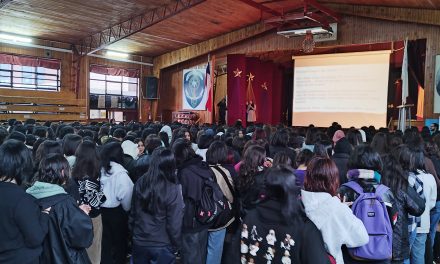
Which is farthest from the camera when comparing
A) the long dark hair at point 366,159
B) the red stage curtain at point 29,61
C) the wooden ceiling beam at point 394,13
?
the red stage curtain at point 29,61

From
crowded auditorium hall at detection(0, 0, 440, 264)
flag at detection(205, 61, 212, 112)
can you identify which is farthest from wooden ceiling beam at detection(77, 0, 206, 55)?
flag at detection(205, 61, 212, 112)

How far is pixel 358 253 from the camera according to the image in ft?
6.82

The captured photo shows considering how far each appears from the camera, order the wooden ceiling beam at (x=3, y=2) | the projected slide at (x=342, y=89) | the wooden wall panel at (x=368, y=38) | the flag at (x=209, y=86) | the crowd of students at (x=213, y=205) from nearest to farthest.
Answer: the crowd of students at (x=213, y=205) → the wooden ceiling beam at (x=3, y=2) → the wooden wall panel at (x=368, y=38) → the projected slide at (x=342, y=89) → the flag at (x=209, y=86)

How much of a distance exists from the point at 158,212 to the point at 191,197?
35cm

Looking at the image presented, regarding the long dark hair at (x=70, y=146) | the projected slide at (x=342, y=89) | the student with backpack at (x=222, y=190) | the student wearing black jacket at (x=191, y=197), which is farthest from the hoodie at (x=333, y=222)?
the projected slide at (x=342, y=89)

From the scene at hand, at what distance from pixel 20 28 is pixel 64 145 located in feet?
34.5

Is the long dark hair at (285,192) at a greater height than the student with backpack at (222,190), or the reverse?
the long dark hair at (285,192)

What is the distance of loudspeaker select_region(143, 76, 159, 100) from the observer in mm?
16734

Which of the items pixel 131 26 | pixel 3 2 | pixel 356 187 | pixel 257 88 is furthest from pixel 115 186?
pixel 257 88

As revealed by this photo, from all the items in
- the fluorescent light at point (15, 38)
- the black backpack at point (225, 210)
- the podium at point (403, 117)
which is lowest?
the black backpack at point (225, 210)

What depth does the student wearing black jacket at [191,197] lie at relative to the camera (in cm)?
286

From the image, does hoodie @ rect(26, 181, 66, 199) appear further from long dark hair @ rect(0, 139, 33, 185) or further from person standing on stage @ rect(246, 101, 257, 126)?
person standing on stage @ rect(246, 101, 257, 126)

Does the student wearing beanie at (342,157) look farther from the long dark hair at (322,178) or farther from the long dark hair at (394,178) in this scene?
the long dark hair at (322,178)

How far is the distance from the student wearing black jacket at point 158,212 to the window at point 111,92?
13.5 metres
